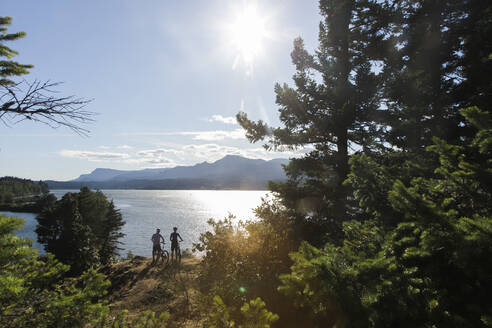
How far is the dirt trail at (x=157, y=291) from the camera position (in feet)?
23.1

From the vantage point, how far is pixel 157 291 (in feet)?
30.0

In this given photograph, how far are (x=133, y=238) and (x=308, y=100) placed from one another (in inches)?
2181

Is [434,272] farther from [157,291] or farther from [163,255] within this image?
[163,255]

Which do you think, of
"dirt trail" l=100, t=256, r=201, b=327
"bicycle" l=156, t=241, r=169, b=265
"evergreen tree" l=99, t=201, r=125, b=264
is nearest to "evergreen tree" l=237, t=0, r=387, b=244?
"dirt trail" l=100, t=256, r=201, b=327

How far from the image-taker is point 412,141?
31.3 ft

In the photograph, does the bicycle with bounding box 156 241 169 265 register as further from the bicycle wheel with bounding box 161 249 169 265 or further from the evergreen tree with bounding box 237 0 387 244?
the evergreen tree with bounding box 237 0 387 244

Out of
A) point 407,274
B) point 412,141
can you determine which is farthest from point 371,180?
point 412,141

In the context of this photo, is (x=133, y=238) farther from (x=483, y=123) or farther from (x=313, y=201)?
(x=483, y=123)

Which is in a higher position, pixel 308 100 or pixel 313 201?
pixel 308 100

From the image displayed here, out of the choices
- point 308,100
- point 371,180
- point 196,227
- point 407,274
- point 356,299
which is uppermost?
point 308,100

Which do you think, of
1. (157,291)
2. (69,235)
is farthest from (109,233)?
(157,291)

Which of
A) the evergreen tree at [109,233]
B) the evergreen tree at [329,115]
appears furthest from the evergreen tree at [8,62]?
the evergreen tree at [109,233]

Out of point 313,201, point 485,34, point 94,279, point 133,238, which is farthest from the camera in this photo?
point 133,238

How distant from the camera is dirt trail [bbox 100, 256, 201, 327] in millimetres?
7043
